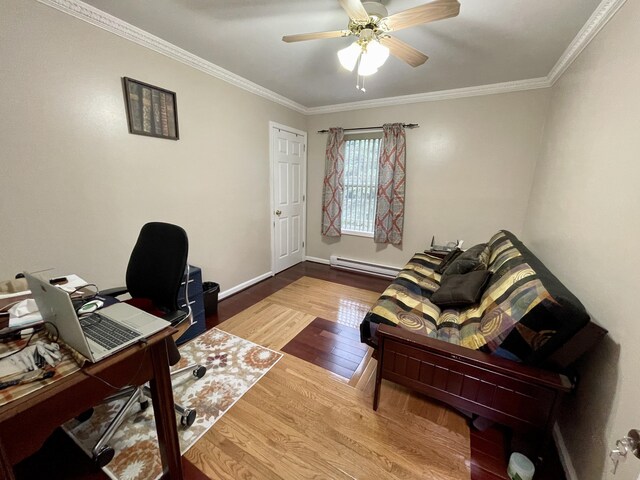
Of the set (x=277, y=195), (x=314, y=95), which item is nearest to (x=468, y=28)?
(x=314, y=95)

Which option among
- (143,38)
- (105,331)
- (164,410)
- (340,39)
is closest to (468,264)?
(340,39)

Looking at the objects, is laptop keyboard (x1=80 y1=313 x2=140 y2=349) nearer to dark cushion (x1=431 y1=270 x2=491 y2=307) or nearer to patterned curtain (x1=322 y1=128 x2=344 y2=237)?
dark cushion (x1=431 y1=270 x2=491 y2=307)

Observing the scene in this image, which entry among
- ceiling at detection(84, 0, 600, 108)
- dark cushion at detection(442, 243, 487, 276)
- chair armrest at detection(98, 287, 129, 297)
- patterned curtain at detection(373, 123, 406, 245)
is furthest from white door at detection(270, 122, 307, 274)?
dark cushion at detection(442, 243, 487, 276)

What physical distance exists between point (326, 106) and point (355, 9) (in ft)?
8.47

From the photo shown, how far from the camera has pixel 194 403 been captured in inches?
64.1

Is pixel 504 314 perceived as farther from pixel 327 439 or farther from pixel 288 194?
pixel 288 194

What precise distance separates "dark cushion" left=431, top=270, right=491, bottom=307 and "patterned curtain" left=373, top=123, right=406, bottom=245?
163cm

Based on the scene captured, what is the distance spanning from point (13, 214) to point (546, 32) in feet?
12.3

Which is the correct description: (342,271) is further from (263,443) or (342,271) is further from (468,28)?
(468,28)

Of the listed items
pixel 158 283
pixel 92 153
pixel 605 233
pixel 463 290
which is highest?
pixel 92 153

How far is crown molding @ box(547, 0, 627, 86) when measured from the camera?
4.96 feet

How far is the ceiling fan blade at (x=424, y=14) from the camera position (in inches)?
48.1

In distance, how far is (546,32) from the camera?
186 centimetres

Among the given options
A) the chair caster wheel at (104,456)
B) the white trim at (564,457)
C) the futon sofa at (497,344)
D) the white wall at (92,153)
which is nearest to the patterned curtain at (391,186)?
the futon sofa at (497,344)
